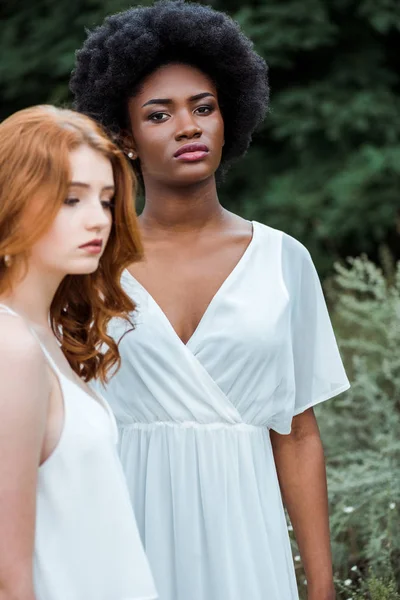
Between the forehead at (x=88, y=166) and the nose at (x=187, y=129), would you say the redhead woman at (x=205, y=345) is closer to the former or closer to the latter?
the nose at (x=187, y=129)

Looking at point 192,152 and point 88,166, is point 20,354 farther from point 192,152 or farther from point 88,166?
point 192,152

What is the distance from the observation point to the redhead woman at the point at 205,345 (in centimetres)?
237

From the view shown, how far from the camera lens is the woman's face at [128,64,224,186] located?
2.44 metres

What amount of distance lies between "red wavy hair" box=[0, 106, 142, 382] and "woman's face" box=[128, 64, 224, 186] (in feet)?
1.83

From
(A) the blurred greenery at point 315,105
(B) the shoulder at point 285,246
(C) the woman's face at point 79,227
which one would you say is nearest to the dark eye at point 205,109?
(B) the shoulder at point 285,246

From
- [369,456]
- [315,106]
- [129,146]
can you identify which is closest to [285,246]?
[129,146]

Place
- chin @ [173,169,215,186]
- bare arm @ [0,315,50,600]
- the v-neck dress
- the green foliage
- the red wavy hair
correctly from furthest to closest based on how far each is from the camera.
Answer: the green foliage < chin @ [173,169,215,186] < the v-neck dress < the red wavy hair < bare arm @ [0,315,50,600]

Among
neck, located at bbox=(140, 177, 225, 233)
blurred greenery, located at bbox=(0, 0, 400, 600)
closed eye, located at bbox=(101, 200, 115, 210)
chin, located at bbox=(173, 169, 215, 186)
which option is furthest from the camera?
blurred greenery, located at bbox=(0, 0, 400, 600)

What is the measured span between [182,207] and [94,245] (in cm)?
85

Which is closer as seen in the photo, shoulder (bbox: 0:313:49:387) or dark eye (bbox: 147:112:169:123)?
shoulder (bbox: 0:313:49:387)

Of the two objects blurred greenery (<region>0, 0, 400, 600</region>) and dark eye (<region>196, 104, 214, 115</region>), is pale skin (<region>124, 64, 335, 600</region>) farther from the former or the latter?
Answer: blurred greenery (<region>0, 0, 400, 600</region>)

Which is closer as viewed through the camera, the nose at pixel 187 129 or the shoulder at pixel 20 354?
the shoulder at pixel 20 354

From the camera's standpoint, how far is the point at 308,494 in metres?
2.53

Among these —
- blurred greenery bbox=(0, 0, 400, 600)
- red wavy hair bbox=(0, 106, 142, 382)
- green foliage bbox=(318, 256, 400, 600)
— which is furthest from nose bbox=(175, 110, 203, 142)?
blurred greenery bbox=(0, 0, 400, 600)
